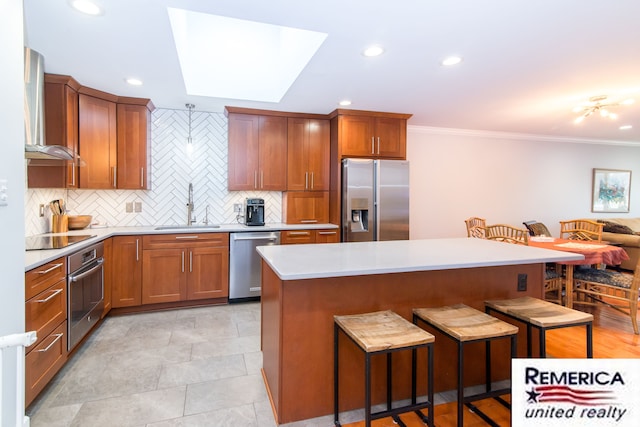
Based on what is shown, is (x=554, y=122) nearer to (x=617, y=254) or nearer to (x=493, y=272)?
(x=617, y=254)

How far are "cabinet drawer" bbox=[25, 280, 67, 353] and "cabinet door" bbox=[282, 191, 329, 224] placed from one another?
2.56m

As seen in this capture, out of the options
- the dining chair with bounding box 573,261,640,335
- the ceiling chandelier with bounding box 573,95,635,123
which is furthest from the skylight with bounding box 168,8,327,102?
the dining chair with bounding box 573,261,640,335

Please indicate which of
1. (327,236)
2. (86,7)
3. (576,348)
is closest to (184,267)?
(327,236)

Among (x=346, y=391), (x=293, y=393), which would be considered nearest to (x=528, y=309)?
(x=346, y=391)

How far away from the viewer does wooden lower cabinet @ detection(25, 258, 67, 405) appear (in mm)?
1847

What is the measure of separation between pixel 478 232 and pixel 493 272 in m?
2.58

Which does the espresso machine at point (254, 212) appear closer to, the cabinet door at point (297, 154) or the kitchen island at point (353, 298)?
the cabinet door at point (297, 154)

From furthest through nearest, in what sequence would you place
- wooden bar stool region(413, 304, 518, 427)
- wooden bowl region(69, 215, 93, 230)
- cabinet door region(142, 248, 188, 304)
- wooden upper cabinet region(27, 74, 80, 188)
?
cabinet door region(142, 248, 188, 304), wooden bowl region(69, 215, 93, 230), wooden upper cabinet region(27, 74, 80, 188), wooden bar stool region(413, 304, 518, 427)

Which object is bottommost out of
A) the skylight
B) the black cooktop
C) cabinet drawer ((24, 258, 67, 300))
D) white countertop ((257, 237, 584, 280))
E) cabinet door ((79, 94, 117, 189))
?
cabinet drawer ((24, 258, 67, 300))

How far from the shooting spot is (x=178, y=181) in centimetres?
422

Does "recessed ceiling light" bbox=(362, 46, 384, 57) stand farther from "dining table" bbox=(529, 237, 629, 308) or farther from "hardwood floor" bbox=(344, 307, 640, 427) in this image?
"dining table" bbox=(529, 237, 629, 308)

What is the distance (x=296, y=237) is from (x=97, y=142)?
7.88 feet

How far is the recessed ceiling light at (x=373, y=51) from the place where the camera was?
2469 mm

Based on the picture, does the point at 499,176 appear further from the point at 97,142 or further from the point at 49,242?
the point at 49,242
